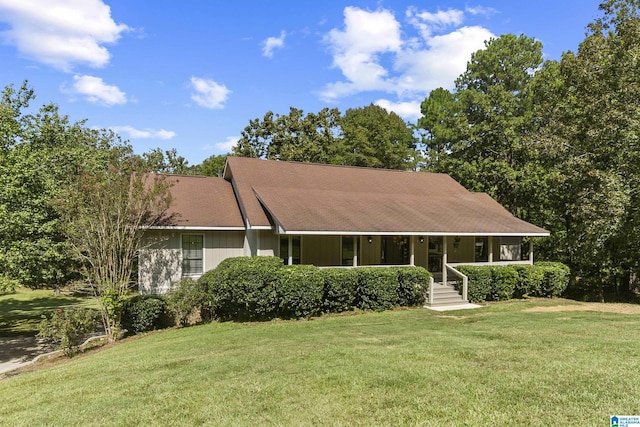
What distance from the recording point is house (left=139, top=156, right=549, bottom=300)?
49.5ft

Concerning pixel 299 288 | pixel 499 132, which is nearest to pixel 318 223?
pixel 299 288

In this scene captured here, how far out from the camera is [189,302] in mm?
12523

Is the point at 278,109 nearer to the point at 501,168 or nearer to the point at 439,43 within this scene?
the point at 439,43

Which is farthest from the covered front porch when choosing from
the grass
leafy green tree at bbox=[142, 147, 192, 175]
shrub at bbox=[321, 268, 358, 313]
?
leafy green tree at bbox=[142, 147, 192, 175]

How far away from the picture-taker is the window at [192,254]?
1566 centimetres

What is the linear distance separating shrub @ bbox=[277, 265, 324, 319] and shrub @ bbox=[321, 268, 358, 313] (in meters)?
0.40

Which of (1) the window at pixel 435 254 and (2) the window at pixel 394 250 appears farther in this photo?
(1) the window at pixel 435 254

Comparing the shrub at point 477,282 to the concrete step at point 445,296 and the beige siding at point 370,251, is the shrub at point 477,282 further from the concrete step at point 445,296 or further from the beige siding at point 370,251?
the beige siding at point 370,251

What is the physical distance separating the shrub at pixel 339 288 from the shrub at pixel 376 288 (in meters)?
0.27

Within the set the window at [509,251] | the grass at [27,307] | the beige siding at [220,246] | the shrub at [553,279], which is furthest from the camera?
the window at [509,251]

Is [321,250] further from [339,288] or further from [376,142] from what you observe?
[376,142]

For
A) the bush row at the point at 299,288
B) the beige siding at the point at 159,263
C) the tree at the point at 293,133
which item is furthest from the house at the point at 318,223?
the tree at the point at 293,133

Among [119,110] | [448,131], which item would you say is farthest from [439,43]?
[119,110]

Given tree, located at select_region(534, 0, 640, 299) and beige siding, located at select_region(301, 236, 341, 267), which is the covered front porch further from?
tree, located at select_region(534, 0, 640, 299)
